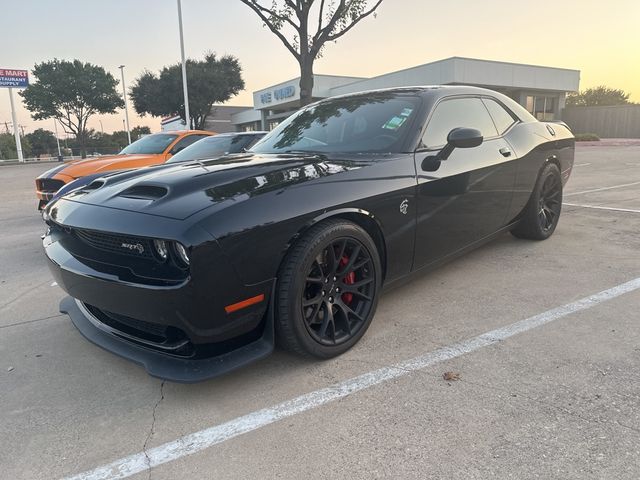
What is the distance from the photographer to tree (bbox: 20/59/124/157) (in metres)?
45.6

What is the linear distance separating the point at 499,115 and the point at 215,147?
3.99 m

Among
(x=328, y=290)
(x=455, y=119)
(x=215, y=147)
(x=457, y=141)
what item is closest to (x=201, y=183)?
(x=328, y=290)

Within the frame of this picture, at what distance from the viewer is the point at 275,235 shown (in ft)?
7.38

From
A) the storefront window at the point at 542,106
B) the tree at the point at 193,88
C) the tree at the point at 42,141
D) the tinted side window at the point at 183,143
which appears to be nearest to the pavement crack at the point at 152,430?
the tinted side window at the point at 183,143

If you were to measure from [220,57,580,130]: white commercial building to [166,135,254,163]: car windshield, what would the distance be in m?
17.5

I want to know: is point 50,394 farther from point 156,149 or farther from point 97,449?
point 156,149

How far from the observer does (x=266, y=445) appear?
6.43ft

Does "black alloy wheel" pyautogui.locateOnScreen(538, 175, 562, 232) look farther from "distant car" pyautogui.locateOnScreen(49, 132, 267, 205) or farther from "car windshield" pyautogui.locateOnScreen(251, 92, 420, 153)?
"distant car" pyautogui.locateOnScreen(49, 132, 267, 205)

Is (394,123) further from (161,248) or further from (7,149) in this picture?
(7,149)

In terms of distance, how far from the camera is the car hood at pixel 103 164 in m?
6.65

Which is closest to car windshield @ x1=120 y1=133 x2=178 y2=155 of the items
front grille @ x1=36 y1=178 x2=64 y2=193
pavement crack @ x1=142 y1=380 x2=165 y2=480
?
front grille @ x1=36 y1=178 x2=64 y2=193

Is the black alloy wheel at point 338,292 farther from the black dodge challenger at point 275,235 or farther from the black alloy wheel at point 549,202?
the black alloy wheel at point 549,202

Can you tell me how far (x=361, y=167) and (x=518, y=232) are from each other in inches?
107

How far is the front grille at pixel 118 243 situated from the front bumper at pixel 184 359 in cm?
47
